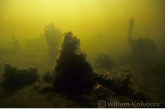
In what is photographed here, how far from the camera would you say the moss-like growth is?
40.0 ft

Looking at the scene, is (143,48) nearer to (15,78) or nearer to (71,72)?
(71,72)

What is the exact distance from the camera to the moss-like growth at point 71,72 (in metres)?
12.2

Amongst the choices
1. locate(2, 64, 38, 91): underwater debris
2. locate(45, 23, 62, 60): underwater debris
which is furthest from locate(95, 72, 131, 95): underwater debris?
locate(45, 23, 62, 60): underwater debris

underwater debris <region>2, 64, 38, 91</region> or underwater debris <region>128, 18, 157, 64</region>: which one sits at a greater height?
underwater debris <region>128, 18, 157, 64</region>

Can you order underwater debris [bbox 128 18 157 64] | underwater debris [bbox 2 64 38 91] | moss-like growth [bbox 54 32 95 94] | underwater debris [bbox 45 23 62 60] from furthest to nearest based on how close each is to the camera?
underwater debris [bbox 128 18 157 64] < underwater debris [bbox 45 23 62 60] < underwater debris [bbox 2 64 38 91] < moss-like growth [bbox 54 32 95 94]

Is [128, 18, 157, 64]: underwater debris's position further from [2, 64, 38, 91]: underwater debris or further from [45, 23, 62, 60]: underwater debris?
[2, 64, 38, 91]: underwater debris

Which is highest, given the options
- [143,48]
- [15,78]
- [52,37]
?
[143,48]

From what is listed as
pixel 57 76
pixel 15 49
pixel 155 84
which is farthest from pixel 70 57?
pixel 15 49

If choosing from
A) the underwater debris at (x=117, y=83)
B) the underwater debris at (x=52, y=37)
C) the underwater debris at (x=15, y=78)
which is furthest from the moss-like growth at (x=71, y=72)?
the underwater debris at (x=52, y=37)

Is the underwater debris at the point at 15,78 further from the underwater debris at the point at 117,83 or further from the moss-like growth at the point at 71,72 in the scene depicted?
the underwater debris at the point at 117,83

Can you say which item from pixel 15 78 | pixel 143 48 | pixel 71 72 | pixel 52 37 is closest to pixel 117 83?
pixel 71 72

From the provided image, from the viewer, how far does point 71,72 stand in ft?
41.2

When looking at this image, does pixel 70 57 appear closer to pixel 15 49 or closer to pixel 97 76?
pixel 97 76

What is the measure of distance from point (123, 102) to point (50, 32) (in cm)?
2129
